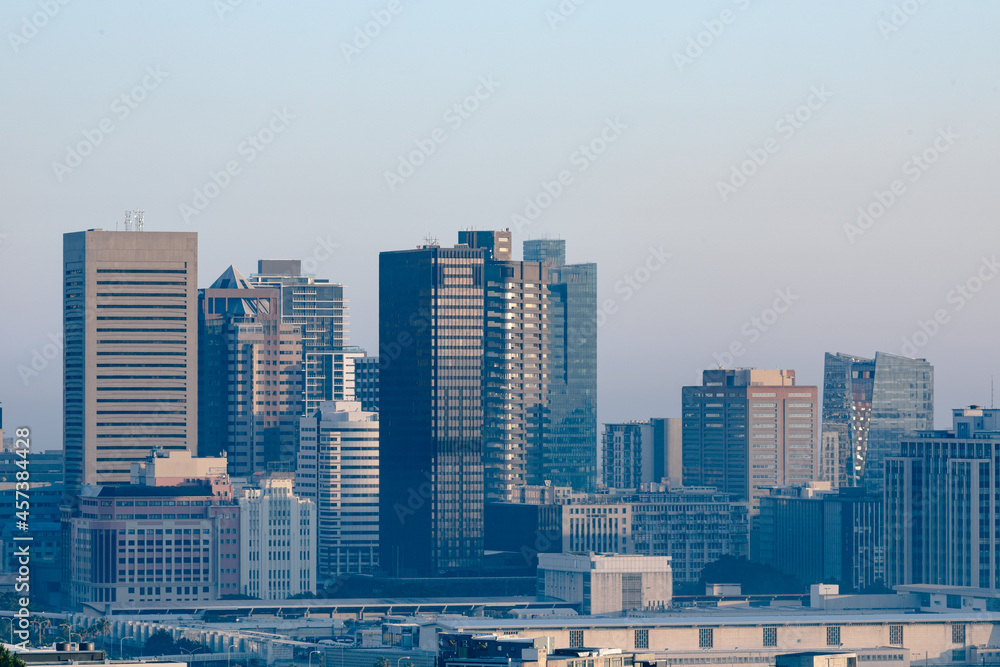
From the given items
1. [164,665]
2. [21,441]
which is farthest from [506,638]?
[21,441]

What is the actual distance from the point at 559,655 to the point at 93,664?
3292 cm

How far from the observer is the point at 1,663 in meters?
115

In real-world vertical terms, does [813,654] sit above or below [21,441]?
below

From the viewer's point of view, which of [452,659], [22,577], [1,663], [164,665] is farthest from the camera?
[22,577]

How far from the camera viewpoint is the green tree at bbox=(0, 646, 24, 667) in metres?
115

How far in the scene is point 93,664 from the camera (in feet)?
393

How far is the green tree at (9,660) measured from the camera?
11457 centimetres

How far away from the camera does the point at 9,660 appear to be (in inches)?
4542

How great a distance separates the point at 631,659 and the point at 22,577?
4281cm

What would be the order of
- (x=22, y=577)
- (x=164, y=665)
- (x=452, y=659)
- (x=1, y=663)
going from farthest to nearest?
(x=22, y=577), (x=452, y=659), (x=164, y=665), (x=1, y=663)

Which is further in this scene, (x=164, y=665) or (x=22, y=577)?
(x=22, y=577)

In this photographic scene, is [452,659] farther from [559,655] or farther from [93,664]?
[93,664]

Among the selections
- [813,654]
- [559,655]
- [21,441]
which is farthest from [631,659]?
[21,441]

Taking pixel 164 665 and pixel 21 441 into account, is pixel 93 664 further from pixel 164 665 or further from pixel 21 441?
pixel 21 441
